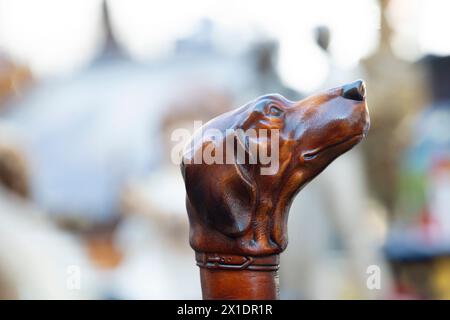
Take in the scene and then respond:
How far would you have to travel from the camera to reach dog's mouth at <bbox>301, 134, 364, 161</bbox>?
122cm

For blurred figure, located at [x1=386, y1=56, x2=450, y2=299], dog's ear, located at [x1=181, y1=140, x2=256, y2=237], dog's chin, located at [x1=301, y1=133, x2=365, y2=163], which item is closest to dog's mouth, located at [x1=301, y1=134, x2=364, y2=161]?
dog's chin, located at [x1=301, y1=133, x2=365, y2=163]

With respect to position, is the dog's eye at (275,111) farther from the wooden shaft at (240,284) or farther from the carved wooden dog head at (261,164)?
the wooden shaft at (240,284)

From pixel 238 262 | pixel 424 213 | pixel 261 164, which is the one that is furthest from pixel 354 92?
pixel 424 213

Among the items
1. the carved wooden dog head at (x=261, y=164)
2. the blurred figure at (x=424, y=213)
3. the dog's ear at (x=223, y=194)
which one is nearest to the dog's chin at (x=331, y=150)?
the carved wooden dog head at (x=261, y=164)

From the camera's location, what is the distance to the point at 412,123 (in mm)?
5523

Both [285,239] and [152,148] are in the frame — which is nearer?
[285,239]

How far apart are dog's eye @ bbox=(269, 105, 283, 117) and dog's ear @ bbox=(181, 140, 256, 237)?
120 mm

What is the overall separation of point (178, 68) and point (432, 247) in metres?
2.31

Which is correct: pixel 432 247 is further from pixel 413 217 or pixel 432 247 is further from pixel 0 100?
pixel 0 100

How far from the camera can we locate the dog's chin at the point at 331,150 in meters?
1.22

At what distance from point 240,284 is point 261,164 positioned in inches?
8.2

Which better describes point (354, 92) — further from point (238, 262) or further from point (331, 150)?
point (238, 262)
